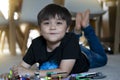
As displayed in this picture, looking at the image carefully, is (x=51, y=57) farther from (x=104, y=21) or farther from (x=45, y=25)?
(x=104, y=21)

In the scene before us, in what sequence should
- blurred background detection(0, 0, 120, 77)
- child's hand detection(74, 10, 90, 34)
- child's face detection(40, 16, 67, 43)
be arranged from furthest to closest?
blurred background detection(0, 0, 120, 77), child's hand detection(74, 10, 90, 34), child's face detection(40, 16, 67, 43)

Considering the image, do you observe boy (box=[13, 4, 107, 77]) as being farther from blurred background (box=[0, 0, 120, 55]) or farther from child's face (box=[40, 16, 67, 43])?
blurred background (box=[0, 0, 120, 55])

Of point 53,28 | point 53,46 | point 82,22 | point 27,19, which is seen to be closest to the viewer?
point 53,28

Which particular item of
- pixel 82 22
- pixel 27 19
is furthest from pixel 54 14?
pixel 27 19

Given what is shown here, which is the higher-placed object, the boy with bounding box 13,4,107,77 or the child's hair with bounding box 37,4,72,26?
the child's hair with bounding box 37,4,72,26

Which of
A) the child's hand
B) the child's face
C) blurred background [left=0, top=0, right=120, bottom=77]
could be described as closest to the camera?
the child's face

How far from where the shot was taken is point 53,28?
114 cm

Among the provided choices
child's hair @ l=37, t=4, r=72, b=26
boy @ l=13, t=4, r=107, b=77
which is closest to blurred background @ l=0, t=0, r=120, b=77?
boy @ l=13, t=4, r=107, b=77

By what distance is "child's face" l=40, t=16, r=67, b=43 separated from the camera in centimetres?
115

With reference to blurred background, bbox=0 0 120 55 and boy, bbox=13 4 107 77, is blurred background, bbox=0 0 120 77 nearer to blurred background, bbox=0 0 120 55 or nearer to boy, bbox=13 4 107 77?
blurred background, bbox=0 0 120 55

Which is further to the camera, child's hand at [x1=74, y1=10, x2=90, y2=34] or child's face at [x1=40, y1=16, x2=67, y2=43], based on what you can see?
child's hand at [x1=74, y1=10, x2=90, y2=34]

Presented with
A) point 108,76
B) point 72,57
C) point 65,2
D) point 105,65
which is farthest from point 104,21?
point 72,57

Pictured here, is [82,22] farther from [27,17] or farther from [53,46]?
[27,17]

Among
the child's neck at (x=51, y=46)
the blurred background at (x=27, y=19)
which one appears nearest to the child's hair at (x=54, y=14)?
the child's neck at (x=51, y=46)
